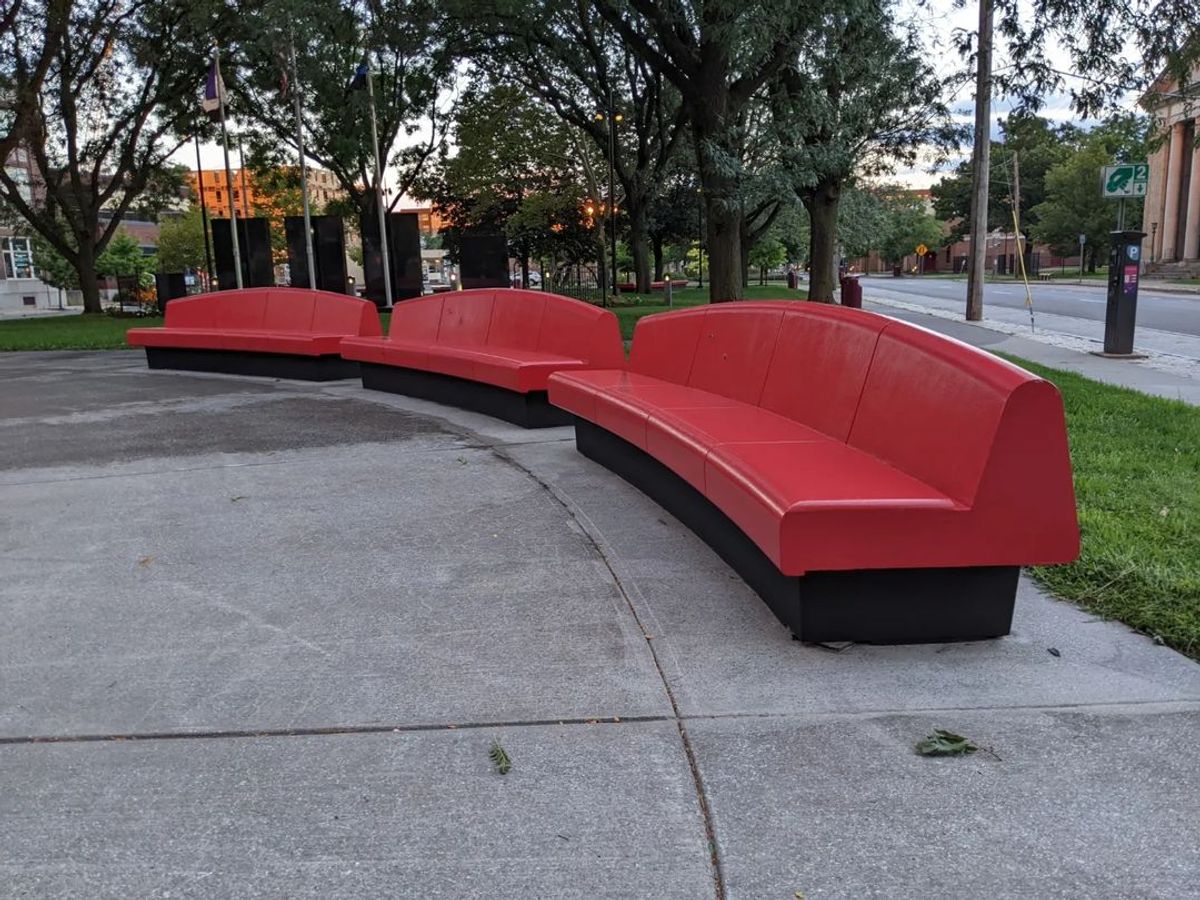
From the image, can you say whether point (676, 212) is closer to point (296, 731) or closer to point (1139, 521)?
point (1139, 521)

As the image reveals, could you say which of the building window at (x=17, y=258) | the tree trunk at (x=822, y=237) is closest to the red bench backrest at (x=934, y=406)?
the tree trunk at (x=822, y=237)

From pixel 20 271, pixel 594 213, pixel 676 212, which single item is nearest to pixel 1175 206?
pixel 676 212

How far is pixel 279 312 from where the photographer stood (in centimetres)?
1301

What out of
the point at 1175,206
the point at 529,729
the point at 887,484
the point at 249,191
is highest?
the point at 249,191

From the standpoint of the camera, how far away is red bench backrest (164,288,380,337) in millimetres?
11900

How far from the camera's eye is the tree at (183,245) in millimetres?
69312

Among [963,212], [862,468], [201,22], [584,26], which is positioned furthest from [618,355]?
[963,212]

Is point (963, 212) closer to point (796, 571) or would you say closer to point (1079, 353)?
point (1079, 353)

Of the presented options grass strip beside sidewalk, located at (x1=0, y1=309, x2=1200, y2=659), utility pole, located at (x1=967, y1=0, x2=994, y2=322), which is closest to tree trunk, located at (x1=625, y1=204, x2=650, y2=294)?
utility pole, located at (x1=967, y1=0, x2=994, y2=322)

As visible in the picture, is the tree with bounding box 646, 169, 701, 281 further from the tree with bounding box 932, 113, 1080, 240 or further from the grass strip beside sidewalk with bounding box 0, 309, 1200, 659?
the grass strip beside sidewalk with bounding box 0, 309, 1200, 659

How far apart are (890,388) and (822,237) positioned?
19.2m

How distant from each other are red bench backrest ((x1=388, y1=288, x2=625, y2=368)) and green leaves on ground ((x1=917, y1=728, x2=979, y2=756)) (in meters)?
5.24

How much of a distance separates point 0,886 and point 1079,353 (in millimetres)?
14823

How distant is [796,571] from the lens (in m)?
3.45
